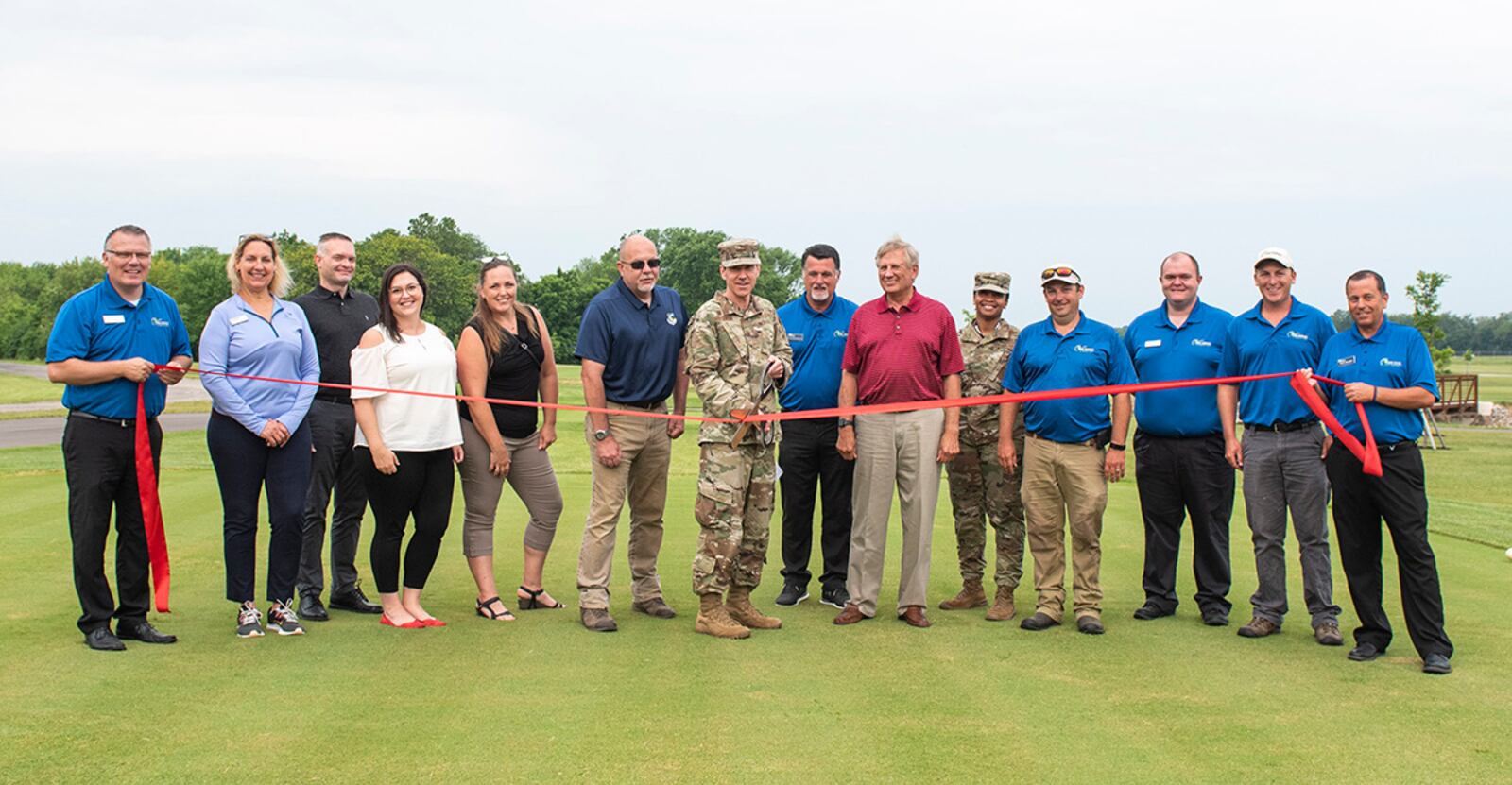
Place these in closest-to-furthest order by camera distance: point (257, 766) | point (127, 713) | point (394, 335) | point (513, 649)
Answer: point (257, 766)
point (127, 713)
point (513, 649)
point (394, 335)

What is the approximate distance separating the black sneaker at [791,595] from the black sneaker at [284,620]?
2598 mm

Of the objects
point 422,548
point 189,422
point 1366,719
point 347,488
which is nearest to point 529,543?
point 422,548

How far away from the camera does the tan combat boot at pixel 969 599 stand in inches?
263

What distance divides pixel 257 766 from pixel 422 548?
7.76ft

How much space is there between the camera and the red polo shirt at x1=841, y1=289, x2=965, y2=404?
6.27 metres

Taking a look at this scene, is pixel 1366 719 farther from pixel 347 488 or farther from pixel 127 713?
pixel 347 488

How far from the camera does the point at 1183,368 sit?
651 cm

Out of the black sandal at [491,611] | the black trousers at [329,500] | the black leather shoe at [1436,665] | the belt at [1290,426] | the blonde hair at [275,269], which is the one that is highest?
the blonde hair at [275,269]

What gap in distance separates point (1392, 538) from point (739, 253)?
3331mm

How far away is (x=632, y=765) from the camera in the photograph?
3840mm

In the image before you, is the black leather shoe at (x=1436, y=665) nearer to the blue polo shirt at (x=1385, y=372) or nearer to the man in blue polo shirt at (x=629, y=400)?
the blue polo shirt at (x=1385, y=372)

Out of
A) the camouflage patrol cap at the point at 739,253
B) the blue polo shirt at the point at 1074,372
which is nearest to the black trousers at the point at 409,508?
the camouflage patrol cap at the point at 739,253

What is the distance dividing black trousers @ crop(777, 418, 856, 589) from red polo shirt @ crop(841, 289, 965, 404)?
0.65 m

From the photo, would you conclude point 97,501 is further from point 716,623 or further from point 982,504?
point 982,504
